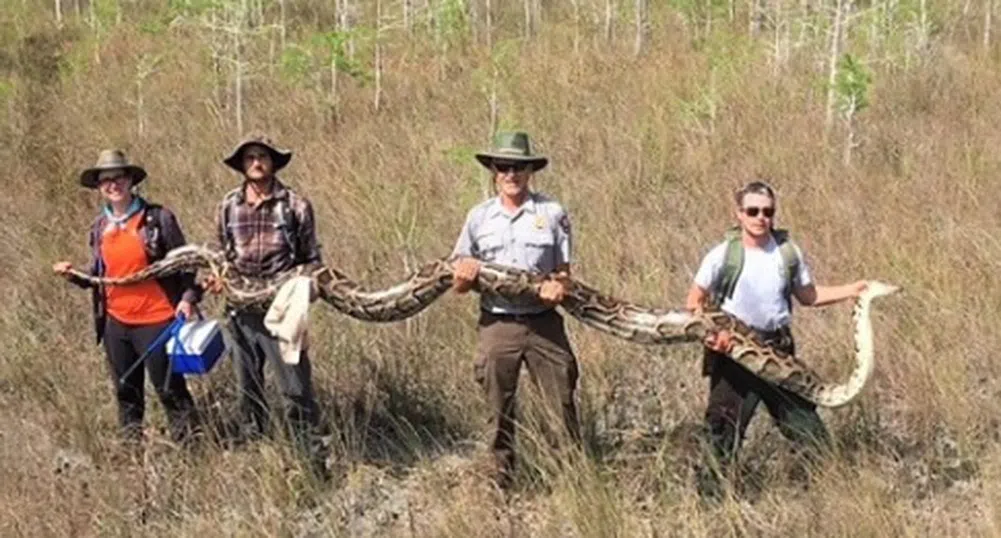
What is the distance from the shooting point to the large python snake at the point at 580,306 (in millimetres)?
3990

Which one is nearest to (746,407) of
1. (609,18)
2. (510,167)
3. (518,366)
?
(518,366)

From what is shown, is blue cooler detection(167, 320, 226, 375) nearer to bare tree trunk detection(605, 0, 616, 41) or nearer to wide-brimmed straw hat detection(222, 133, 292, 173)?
wide-brimmed straw hat detection(222, 133, 292, 173)

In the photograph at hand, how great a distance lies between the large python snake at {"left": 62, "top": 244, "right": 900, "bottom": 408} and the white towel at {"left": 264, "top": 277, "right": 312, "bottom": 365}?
4.1 inches

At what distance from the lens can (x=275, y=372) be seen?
4602 mm

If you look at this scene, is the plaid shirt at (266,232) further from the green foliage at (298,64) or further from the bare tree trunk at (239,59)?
the green foliage at (298,64)

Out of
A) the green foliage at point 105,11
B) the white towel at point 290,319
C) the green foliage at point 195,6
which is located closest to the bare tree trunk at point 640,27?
the green foliage at point 195,6

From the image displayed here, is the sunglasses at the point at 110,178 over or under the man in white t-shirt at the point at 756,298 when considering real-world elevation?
over

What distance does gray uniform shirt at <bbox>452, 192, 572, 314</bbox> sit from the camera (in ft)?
13.6

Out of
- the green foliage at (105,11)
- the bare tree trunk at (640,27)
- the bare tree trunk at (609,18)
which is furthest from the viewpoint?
the green foliage at (105,11)

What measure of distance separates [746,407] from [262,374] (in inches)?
90.7

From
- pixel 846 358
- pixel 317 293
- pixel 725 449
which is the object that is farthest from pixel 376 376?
pixel 846 358

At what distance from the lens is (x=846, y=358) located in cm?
536

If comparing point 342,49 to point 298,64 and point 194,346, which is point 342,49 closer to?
point 298,64

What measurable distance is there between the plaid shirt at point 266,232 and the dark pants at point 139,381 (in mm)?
562
